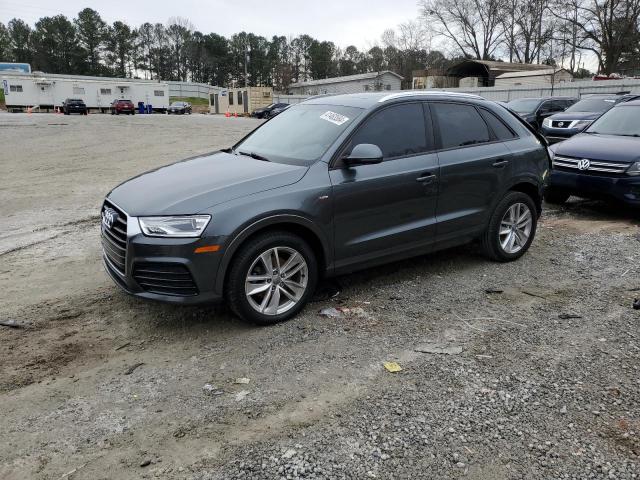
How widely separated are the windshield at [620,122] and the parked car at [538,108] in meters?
9.94

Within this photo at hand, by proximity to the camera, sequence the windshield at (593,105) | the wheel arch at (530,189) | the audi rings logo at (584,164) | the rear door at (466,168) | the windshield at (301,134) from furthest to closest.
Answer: the windshield at (593,105) < the audi rings logo at (584,164) < the wheel arch at (530,189) < the rear door at (466,168) < the windshield at (301,134)

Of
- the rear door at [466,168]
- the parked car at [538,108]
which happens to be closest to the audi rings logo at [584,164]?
the rear door at [466,168]

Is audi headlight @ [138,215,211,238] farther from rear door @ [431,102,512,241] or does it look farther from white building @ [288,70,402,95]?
white building @ [288,70,402,95]

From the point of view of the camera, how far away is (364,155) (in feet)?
13.6

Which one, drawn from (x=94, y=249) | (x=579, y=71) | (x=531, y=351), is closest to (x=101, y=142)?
(x=94, y=249)

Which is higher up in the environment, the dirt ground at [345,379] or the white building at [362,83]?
the white building at [362,83]

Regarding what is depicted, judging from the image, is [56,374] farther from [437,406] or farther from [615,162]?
[615,162]

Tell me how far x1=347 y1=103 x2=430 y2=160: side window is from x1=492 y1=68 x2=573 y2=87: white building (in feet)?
136

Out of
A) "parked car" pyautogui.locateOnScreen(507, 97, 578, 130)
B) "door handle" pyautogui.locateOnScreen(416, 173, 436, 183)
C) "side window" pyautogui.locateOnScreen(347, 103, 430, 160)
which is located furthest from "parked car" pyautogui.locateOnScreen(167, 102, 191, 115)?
"door handle" pyautogui.locateOnScreen(416, 173, 436, 183)

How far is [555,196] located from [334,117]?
5238 mm

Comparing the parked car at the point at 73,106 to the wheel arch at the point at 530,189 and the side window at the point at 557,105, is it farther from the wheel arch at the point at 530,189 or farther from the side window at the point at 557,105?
the wheel arch at the point at 530,189

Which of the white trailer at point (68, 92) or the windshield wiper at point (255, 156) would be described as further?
the white trailer at point (68, 92)

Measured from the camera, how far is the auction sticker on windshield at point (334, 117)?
4.54m

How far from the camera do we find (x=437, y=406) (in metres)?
3.05
